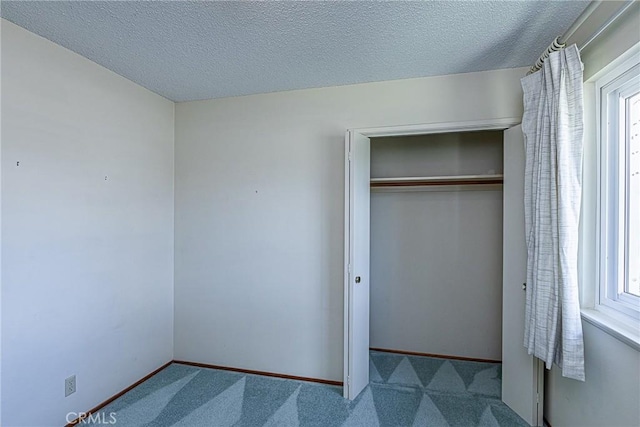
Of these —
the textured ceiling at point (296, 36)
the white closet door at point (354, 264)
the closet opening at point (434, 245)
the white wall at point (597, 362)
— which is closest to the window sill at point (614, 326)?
the white wall at point (597, 362)

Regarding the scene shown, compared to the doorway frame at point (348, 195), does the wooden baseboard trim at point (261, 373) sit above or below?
below

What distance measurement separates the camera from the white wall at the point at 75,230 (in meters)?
1.91

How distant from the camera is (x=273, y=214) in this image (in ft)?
9.53

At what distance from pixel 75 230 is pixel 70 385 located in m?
1.01

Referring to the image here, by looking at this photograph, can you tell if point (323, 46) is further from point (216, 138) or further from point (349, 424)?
point (349, 424)

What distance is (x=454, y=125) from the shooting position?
246cm

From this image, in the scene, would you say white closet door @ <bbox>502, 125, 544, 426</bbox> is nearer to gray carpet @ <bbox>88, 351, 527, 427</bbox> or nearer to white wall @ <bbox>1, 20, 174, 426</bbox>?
gray carpet @ <bbox>88, 351, 527, 427</bbox>

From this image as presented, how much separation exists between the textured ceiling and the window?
0.48 metres

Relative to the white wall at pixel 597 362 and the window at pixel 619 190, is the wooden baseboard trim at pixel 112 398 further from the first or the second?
the window at pixel 619 190

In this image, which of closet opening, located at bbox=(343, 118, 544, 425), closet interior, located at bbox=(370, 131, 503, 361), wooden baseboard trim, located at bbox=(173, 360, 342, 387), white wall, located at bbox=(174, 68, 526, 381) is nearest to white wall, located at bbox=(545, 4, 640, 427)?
white wall, located at bbox=(174, 68, 526, 381)

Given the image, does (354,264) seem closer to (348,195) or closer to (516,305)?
(348,195)

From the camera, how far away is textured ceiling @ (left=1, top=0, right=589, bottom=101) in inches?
68.6

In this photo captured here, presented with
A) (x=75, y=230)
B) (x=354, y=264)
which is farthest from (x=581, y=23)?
(x=75, y=230)

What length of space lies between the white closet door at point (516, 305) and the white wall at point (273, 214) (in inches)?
18.6
